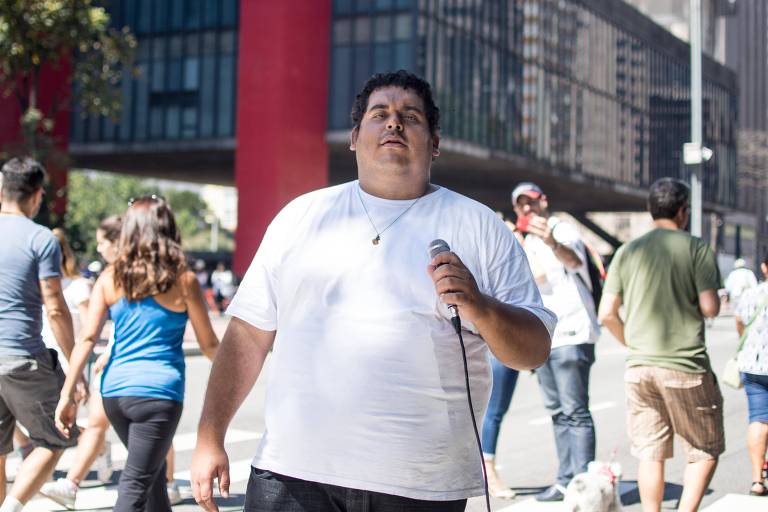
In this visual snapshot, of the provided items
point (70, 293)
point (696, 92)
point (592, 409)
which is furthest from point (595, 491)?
point (696, 92)

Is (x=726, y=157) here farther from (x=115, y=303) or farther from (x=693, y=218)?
(x=115, y=303)

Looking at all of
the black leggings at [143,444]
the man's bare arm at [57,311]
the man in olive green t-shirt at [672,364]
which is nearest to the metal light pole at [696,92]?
the man in olive green t-shirt at [672,364]

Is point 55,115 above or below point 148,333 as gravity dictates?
above

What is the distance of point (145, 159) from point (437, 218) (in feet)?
135

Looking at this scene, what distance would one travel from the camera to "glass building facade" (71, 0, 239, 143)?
37344mm

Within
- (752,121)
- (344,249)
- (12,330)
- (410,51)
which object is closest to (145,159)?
(410,51)

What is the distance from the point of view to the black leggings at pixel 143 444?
437cm

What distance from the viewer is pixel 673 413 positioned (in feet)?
17.4

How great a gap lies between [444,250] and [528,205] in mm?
4167

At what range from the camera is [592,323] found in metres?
6.46

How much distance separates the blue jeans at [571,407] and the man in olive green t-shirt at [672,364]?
0.93 m

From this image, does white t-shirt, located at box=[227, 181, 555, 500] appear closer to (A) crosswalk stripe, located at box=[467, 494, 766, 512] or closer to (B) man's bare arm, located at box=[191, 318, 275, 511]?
(B) man's bare arm, located at box=[191, 318, 275, 511]

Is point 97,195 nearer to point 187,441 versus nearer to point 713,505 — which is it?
point 187,441

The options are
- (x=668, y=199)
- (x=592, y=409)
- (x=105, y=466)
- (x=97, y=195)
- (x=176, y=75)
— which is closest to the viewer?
(x=668, y=199)
